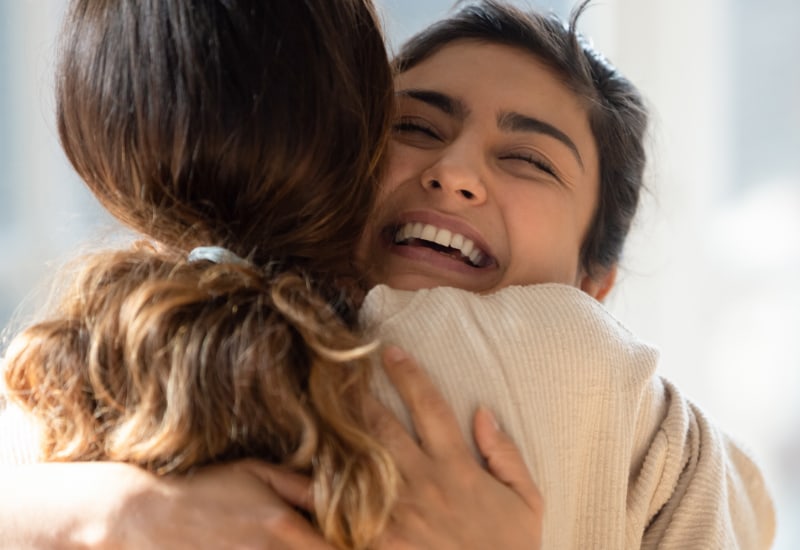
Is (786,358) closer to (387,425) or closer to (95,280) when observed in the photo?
(387,425)

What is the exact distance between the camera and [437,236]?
1.25m

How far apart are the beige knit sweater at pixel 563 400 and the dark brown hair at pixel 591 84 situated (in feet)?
1.26

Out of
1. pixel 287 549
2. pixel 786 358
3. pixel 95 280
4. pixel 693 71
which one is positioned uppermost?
pixel 693 71

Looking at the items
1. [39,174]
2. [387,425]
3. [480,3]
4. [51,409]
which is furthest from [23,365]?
[39,174]

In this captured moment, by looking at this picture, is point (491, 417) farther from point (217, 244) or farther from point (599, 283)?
point (599, 283)

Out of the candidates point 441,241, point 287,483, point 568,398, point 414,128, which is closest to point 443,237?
point 441,241

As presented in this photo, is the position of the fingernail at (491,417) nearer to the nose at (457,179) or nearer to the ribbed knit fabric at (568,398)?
the ribbed knit fabric at (568,398)

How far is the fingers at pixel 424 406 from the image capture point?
0.95m

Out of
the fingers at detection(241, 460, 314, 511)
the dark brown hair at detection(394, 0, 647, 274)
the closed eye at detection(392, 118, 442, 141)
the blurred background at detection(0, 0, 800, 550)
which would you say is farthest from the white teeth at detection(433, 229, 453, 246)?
the blurred background at detection(0, 0, 800, 550)

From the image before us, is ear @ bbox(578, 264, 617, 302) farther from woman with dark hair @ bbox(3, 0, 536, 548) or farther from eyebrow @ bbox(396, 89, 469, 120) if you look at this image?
woman with dark hair @ bbox(3, 0, 536, 548)

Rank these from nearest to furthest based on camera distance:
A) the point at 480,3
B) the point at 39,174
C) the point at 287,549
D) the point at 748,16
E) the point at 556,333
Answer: the point at 287,549
the point at 556,333
the point at 480,3
the point at 39,174
the point at 748,16

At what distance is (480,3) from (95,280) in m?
0.73

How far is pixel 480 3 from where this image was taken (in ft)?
4.77

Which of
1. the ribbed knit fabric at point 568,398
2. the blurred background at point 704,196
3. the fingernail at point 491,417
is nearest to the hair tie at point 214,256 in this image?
the ribbed knit fabric at point 568,398
